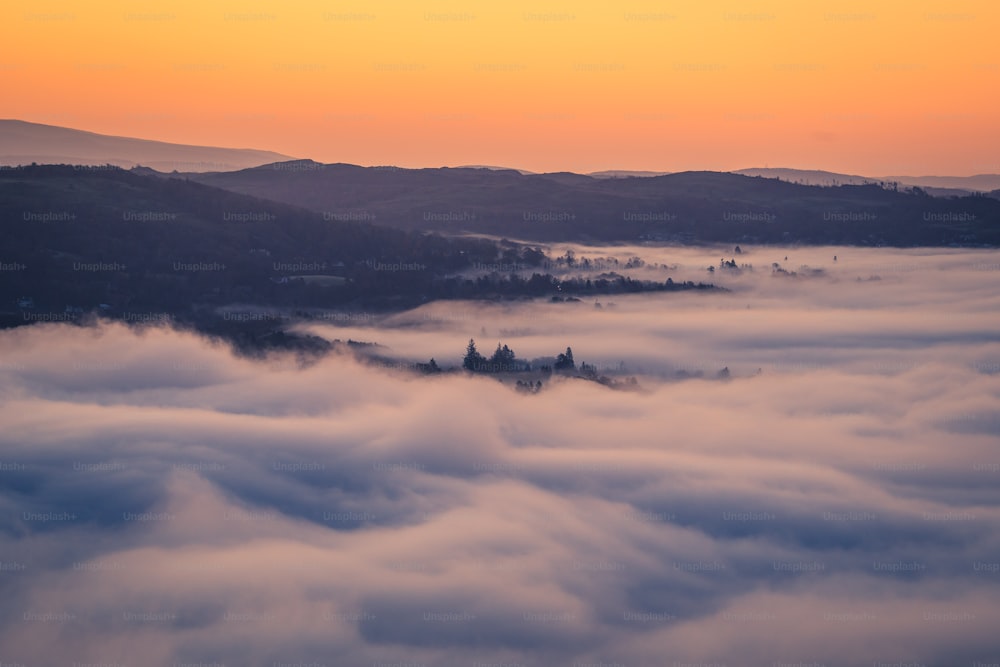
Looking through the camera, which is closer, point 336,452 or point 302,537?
point 302,537

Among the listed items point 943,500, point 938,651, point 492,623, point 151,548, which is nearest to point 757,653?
point 938,651

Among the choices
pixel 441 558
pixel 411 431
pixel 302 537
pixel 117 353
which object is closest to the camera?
pixel 441 558

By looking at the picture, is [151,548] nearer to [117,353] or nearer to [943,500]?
[117,353]

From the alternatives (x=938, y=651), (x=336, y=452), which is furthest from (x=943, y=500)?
(x=336, y=452)

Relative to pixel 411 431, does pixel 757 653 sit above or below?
below

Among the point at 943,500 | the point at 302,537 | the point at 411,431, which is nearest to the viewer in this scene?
the point at 302,537

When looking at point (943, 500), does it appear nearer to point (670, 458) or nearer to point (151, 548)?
point (670, 458)

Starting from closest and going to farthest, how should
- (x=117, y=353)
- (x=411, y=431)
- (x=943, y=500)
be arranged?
(x=943, y=500) < (x=411, y=431) < (x=117, y=353)

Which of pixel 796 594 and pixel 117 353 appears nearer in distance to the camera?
pixel 796 594

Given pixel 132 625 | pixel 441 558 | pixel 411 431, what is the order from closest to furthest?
pixel 132 625, pixel 441 558, pixel 411 431
